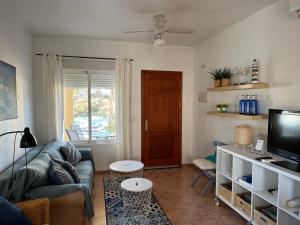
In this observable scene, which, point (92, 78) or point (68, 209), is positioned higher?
point (92, 78)

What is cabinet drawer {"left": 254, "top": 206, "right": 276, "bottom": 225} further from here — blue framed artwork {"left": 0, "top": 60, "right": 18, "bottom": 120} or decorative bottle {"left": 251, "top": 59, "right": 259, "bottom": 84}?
blue framed artwork {"left": 0, "top": 60, "right": 18, "bottom": 120}

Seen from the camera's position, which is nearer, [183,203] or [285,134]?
[285,134]

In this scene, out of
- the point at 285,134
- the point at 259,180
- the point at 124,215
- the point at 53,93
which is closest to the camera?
the point at 285,134

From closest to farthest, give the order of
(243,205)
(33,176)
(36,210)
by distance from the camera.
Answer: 1. (36,210)
2. (33,176)
3. (243,205)

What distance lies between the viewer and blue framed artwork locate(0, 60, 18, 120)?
2.29m

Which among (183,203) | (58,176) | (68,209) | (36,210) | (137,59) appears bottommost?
(183,203)

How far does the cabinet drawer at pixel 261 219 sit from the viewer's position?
81.0 inches

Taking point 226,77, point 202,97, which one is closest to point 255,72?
point 226,77

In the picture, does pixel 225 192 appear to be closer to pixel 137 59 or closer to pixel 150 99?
pixel 150 99

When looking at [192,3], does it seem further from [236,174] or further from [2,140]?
[2,140]

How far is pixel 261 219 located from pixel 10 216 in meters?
2.28

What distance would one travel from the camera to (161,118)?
4422 mm

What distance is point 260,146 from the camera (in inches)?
98.3

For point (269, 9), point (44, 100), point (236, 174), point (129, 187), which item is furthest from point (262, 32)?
point (44, 100)
